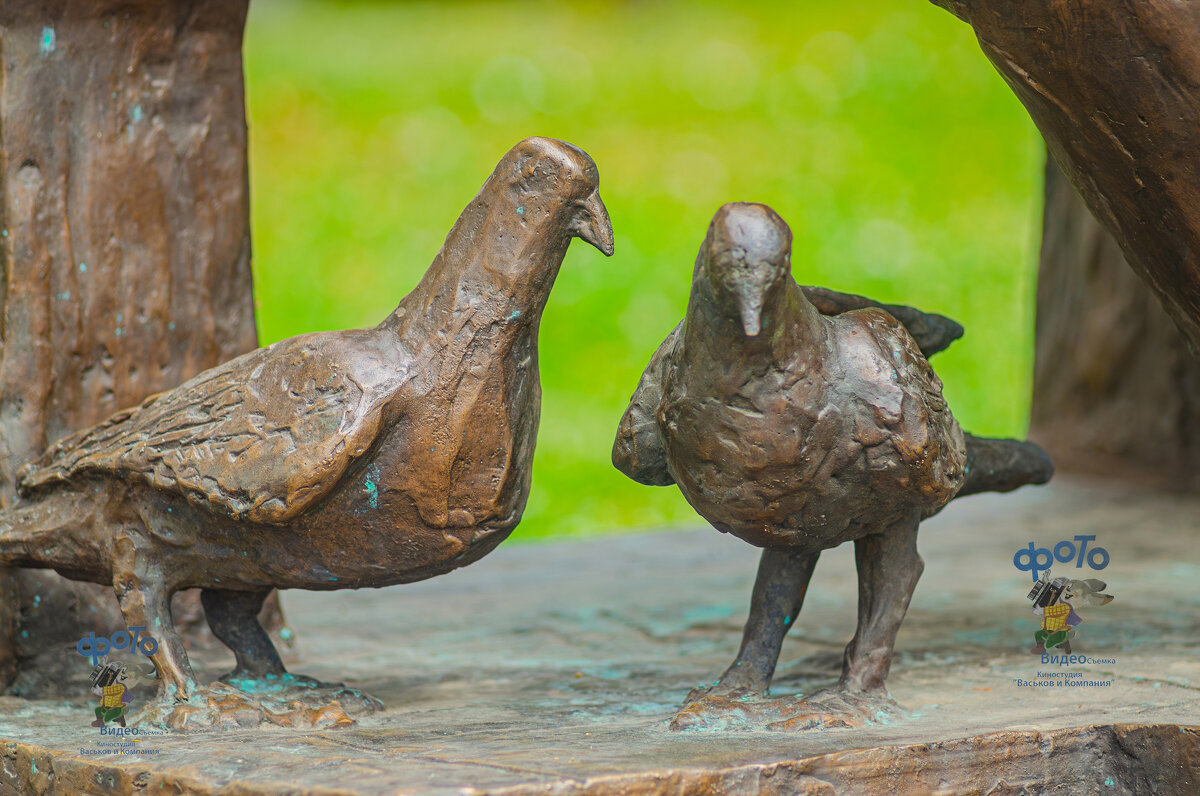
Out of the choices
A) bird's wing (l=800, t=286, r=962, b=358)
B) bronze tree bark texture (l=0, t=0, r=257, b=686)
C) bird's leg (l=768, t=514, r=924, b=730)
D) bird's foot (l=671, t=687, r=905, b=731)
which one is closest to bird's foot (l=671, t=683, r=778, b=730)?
bird's foot (l=671, t=687, r=905, b=731)

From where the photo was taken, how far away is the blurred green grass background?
28.3 feet

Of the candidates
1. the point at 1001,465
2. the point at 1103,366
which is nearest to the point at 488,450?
the point at 1001,465

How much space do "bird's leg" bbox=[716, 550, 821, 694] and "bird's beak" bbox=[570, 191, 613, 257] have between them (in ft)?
2.50

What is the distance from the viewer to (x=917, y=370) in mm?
2854

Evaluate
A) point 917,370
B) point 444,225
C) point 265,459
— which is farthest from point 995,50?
point 444,225

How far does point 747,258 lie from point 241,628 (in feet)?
5.02

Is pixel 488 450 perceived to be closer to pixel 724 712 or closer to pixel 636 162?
pixel 724 712

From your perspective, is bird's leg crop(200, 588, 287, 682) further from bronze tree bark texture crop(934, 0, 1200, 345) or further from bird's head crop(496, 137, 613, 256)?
bronze tree bark texture crop(934, 0, 1200, 345)

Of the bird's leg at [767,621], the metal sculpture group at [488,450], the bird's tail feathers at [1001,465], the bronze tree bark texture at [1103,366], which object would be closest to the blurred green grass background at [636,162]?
the bronze tree bark texture at [1103,366]

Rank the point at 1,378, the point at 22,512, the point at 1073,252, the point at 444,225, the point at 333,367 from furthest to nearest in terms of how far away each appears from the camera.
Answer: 1. the point at 444,225
2. the point at 1073,252
3. the point at 1,378
4. the point at 22,512
5. the point at 333,367

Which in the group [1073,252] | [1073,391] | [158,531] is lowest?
[158,531]

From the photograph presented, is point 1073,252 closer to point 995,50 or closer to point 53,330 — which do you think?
point 995,50

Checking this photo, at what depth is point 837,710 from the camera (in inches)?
119

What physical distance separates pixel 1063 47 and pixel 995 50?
0.54 ft
